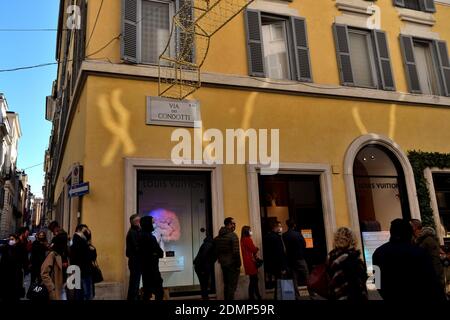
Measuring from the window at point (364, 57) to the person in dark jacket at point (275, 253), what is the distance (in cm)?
473

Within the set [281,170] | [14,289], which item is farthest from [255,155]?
[14,289]

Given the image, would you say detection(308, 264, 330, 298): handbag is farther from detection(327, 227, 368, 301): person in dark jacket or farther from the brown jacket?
the brown jacket

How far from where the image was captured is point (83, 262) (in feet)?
20.7

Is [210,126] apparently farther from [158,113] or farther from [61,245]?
[61,245]

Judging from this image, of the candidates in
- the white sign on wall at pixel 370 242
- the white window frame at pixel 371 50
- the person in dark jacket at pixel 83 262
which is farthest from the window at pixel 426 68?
the person in dark jacket at pixel 83 262

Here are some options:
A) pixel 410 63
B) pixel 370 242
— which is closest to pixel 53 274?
pixel 370 242

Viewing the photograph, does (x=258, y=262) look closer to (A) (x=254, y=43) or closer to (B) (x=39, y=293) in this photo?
(B) (x=39, y=293)

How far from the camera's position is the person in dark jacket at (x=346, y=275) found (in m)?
3.58

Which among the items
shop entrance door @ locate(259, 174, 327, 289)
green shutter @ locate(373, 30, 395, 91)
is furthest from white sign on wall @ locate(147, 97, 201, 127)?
green shutter @ locate(373, 30, 395, 91)

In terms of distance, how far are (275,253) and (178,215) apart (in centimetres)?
221

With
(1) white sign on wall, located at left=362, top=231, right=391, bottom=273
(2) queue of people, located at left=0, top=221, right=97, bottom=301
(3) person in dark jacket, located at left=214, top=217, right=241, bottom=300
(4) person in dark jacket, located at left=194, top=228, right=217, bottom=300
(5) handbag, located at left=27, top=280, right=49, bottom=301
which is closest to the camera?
(5) handbag, located at left=27, top=280, right=49, bottom=301

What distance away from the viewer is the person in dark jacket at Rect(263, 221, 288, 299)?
26.0 feet

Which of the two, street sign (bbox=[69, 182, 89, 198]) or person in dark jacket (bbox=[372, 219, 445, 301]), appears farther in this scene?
street sign (bbox=[69, 182, 89, 198])

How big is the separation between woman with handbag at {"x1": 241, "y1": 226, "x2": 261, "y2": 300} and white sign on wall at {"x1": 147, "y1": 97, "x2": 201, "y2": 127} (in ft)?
8.47
